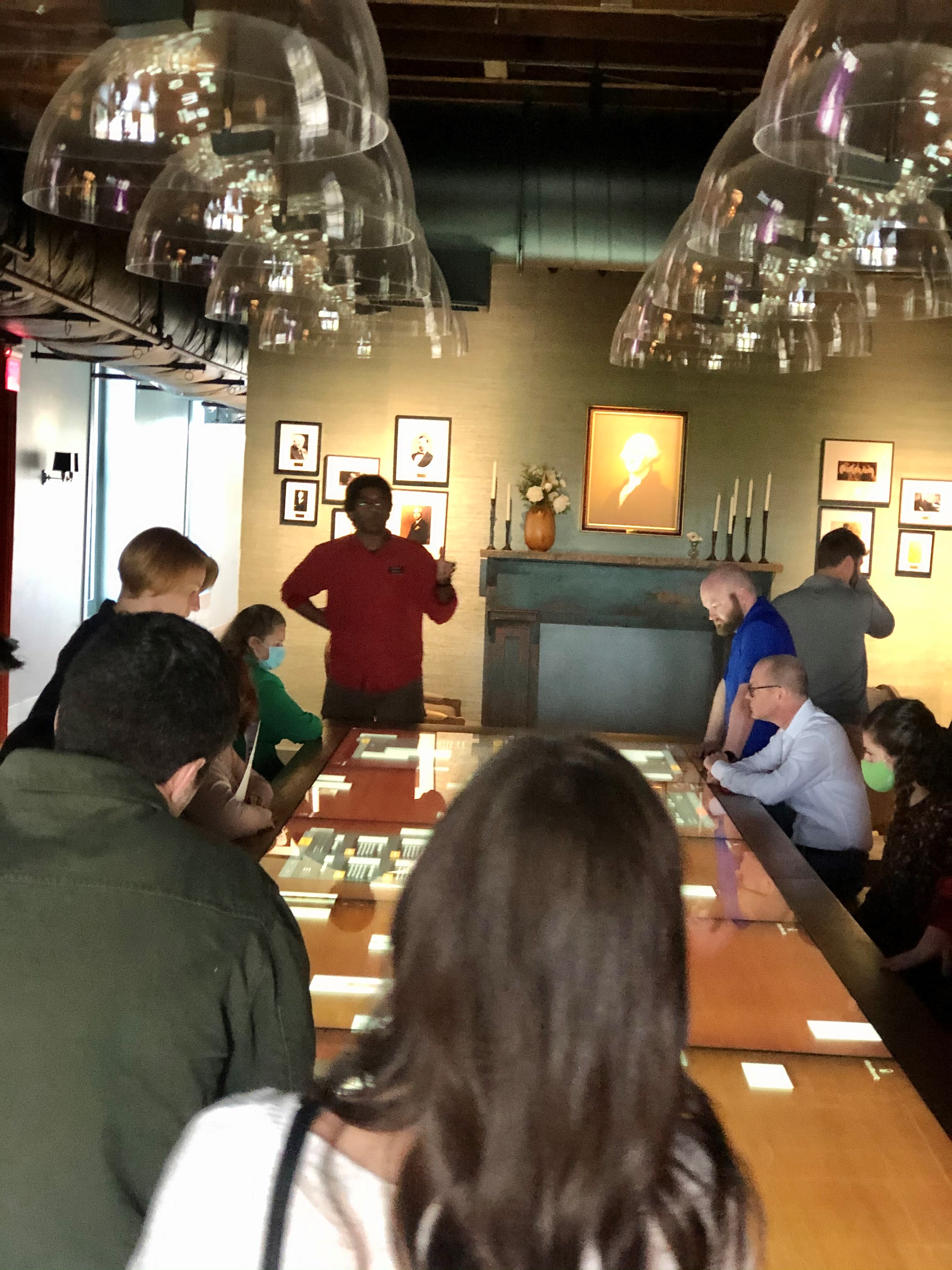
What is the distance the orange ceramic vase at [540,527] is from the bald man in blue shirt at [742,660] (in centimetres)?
281

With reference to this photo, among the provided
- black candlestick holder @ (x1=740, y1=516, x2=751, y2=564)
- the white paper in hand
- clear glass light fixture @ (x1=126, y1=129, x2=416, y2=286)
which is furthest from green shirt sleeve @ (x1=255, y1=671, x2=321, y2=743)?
black candlestick holder @ (x1=740, y1=516, x2=751, y2=564)

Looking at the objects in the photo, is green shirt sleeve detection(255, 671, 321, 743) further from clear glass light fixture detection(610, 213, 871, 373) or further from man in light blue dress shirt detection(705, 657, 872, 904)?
clear glass light fixture detection(610, 213, 871, 373)

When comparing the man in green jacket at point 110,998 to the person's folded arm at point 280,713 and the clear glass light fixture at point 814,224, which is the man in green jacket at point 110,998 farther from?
the person's folded arm at point 280,713

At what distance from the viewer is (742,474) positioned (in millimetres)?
7555

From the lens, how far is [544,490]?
7188mm

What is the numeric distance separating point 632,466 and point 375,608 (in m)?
3.08

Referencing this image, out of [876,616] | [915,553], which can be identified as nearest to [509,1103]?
[876,616]

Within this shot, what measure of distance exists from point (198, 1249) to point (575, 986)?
305 mm

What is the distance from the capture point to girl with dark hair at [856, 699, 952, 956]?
3082 millimetres

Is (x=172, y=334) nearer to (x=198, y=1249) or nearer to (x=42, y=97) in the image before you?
(x=42, y=97)

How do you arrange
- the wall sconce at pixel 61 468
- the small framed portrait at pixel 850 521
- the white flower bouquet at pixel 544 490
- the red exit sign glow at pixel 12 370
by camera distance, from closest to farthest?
the white flower bouquet at pixel 544 490 → the small framed portrait at pixel 850 521 → the red exit sign glow at pixel 12 370 → the wall sconce at pixel 61 468

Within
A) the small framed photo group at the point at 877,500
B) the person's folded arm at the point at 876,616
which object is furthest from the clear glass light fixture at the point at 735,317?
the small framed photo group at the point at 877,500

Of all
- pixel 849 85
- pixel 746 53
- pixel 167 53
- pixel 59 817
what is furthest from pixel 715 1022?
pixel 746 53

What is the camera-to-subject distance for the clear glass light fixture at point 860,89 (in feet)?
4.03
